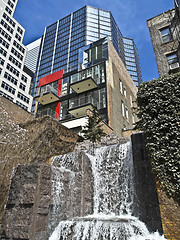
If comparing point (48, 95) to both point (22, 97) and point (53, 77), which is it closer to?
point (53, 77)

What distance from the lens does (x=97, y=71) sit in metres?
29.3

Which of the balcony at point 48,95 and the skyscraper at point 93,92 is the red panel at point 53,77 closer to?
the skyscraper at point 93,92

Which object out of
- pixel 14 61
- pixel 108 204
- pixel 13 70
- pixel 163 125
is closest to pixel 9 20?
pixel 14 61

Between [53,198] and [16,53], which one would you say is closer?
[53,198]

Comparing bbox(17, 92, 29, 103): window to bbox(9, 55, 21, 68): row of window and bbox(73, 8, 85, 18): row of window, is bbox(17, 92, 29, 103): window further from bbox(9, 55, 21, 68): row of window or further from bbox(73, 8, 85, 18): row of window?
bbox(73, 8, 85, 18): row of window

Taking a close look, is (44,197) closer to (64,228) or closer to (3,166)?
(64,228)

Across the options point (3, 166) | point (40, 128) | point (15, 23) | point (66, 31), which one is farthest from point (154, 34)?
point (66, 31)

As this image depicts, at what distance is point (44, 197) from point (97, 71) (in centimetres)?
2442

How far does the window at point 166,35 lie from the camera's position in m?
20.2

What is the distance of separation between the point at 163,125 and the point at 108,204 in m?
4.85

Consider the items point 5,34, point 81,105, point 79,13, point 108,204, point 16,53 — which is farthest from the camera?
point 79,13

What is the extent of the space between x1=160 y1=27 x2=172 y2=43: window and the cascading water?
1511cm

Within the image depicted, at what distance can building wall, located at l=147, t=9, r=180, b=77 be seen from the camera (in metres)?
19.2

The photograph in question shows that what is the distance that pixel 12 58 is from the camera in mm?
55844
